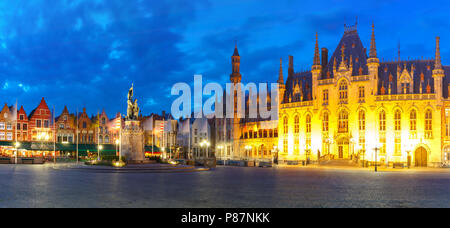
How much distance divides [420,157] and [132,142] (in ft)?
147

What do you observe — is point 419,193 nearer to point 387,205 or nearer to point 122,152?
point 387,205

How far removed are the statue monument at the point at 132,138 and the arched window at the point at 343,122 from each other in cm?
3769

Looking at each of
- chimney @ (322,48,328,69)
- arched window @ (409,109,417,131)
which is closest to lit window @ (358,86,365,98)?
arched window @ (409,109,417,131)

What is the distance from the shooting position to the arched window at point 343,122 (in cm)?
7056

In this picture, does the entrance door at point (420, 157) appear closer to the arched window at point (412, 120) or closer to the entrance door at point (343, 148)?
the arched window at point (412, 120)

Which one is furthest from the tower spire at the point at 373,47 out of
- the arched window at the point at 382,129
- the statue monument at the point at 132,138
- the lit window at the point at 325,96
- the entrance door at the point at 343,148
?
the statue monument at the point at 132,138

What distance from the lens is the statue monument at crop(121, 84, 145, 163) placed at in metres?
45.1

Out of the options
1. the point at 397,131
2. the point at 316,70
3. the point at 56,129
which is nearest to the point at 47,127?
the point at 56,129

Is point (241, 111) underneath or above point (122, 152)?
above

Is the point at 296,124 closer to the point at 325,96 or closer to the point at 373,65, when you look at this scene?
the point at 325,96

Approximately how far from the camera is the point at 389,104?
67.1m

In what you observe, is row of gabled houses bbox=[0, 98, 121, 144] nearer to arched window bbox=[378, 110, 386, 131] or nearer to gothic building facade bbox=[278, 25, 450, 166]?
gothic building facade bbox=[278, 25, 450, 166]
